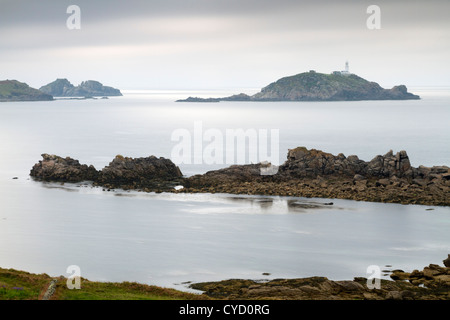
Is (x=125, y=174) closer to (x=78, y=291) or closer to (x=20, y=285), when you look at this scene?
(x=20, y=285)

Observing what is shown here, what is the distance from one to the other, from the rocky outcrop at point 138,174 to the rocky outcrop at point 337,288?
133 ft

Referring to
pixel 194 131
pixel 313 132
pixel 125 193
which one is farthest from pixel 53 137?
pixel 125 193

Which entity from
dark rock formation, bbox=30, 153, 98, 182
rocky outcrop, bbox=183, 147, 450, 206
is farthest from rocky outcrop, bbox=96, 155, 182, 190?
rocky outcrop, bbox=183, 147, 450, 206

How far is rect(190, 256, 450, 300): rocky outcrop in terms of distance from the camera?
35031mm

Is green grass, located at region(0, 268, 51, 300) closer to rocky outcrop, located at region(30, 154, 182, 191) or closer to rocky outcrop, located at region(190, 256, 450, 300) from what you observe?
rocky outcrop, located at region(190, 256, 450, 300)

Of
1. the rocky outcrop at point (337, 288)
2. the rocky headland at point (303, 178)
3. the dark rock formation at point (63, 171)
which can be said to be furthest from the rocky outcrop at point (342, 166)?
the rocky outcrop at point (337, 288)

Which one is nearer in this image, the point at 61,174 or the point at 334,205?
the point at 334,205

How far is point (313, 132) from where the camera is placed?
173m

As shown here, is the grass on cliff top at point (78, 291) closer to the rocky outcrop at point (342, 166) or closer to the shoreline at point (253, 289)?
the shoreline at point (253, 289)

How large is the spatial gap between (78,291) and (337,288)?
47.8 feet

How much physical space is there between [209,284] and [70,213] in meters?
30.2

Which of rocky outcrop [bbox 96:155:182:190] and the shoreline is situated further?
rocky outcrop [bbox 96:155:182:190]
